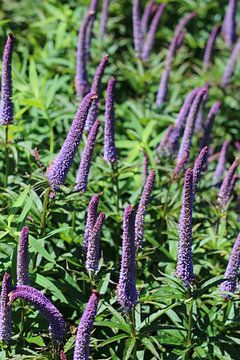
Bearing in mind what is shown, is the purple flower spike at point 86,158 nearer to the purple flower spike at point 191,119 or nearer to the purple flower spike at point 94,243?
the purple flower spike at point 94,243

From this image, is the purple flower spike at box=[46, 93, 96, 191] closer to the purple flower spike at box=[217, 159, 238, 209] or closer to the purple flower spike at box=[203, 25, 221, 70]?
the purple flower spike at box=[217, 159, 238, 209]

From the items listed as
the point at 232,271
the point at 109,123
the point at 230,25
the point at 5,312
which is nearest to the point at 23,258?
the point at 5,312

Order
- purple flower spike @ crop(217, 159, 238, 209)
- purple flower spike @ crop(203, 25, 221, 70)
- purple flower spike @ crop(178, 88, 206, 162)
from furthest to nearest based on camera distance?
purple flower spike @ crop(203, 25, 221, 70) → purple flower spike @ crop(178, 88, 206, 162) → purple flower spike @ crop(217, 159, 238, 209)

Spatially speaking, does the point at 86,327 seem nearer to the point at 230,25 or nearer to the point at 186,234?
the point at 186,234

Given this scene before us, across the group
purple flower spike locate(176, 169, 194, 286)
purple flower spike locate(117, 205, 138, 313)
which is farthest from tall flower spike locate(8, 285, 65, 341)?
purple flower spike locate(176, 169, 194, 286)

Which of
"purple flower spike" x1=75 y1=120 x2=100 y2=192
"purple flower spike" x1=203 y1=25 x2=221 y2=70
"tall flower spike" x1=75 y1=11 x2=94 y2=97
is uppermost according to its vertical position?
"purple flower spike" x1=203 y1=25 x2=221 y2=70

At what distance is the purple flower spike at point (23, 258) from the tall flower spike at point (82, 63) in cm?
280

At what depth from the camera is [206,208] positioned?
Answer: 6.18 m

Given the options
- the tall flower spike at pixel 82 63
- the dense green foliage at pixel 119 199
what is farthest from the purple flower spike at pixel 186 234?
the tall flower spike at pixel 82 63

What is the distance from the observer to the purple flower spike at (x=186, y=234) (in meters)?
3.92

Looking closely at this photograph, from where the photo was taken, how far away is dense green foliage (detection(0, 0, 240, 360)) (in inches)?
182

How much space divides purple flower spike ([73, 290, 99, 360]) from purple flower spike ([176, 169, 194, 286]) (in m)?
0.82

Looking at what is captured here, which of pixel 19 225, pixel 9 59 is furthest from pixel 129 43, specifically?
pixel 19 225

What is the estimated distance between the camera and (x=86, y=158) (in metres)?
4.84
